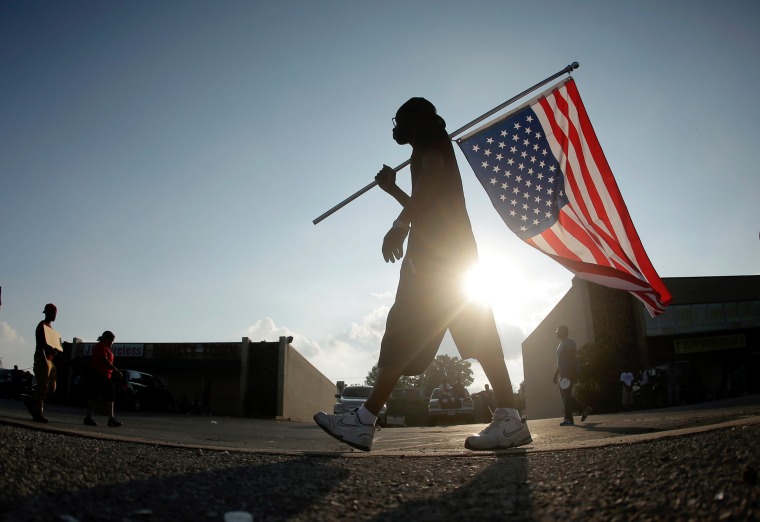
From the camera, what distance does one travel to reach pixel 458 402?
720 inches

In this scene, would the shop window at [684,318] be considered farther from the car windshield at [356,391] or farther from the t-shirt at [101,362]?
the t-shirt at [101,362]

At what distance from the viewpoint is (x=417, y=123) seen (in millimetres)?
3641

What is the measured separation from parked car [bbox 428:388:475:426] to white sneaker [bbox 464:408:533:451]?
1558cm

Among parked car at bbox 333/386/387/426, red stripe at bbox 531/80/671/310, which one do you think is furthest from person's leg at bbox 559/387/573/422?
parked car at bbox 333/386/387/426

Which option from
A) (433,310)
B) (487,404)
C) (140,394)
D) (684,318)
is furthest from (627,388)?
(433,310)

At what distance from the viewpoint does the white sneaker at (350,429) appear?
121 inches

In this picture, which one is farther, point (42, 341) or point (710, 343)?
point (710, 343)

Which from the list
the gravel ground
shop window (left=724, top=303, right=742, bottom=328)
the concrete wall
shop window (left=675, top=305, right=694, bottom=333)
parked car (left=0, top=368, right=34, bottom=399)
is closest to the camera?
the gravel ground

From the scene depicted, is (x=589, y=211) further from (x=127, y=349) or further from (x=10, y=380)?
(x=127, y=349)

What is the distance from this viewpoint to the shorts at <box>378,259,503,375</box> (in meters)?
3.17

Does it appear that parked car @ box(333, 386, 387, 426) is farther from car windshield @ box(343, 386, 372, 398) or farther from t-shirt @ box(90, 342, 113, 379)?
t-shirt @ box(90, 342, 113, 379)

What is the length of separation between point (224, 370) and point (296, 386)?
508 centimetres

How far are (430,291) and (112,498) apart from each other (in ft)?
6.79

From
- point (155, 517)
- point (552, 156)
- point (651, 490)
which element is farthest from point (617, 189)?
point (155, 517)
